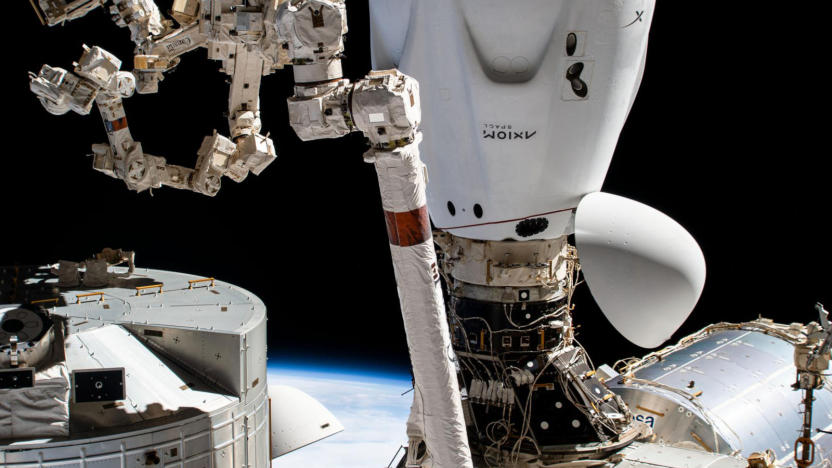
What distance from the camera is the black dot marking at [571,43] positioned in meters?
6.62

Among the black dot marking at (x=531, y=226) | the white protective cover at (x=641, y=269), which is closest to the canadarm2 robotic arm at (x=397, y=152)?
the white protective cover at (x=641, y=269)

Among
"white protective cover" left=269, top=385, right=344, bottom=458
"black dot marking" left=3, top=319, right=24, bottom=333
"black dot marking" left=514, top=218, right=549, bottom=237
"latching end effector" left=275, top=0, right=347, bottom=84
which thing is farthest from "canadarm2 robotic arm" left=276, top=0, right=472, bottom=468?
"white protective cover" left=269, top=385, right=344, bottom=458

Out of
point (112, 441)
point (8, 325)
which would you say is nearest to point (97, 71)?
point (8, 325)

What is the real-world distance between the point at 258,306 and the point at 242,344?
92cm

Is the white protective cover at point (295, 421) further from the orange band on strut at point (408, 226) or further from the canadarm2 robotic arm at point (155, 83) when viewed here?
the orange band on strut at point (408, 226)

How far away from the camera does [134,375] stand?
263 inches

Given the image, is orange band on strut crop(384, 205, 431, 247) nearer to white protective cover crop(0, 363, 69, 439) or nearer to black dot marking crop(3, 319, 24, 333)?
white protective cover crop(0, 363, 69, 439)

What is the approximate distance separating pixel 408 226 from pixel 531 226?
2011 mm

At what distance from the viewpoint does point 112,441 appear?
19.9 ft

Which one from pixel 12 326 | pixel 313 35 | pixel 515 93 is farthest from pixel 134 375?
pixel 515 93

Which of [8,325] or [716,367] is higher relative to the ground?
[8,325]

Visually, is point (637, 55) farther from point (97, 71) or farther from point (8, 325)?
point (8, 325)

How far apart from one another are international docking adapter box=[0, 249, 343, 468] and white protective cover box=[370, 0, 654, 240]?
7.66 feet

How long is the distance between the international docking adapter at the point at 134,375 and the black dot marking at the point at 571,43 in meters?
3.51
